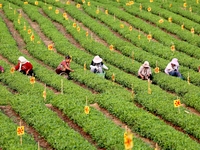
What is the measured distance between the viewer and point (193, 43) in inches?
990

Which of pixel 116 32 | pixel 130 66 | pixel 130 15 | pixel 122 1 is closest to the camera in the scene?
pixel 130 66

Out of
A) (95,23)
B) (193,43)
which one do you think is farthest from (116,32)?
(193,43)

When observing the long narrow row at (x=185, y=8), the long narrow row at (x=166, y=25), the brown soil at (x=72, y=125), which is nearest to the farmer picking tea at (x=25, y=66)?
the brown soil at (x=72, y=125)

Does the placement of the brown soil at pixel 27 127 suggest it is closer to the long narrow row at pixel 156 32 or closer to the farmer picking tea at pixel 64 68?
the farmer picking tea at pixel 64 68

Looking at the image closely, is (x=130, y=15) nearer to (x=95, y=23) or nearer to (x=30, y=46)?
(x=95, y=23)

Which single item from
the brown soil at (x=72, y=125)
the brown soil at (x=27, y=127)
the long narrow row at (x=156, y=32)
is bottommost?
the brown soil at (x=27, y=127)

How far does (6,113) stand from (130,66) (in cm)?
678

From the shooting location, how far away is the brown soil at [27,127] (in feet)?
46.5

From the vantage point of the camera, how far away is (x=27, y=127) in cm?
1533

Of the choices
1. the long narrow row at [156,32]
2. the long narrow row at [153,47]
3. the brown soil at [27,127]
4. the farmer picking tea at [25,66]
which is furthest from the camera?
the long narrow row at [156,32]

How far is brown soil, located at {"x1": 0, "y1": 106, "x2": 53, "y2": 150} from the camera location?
1417 cm

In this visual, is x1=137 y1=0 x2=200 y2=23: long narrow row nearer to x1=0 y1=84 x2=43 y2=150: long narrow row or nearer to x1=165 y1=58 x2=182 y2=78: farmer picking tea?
x1=165 y1=58 x2=182 y2=78: farmer picking tea

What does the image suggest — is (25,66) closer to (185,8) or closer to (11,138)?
(11,138)

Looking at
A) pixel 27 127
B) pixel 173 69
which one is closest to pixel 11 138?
pixel 27 127
